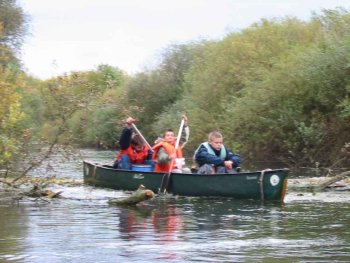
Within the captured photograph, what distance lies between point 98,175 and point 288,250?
11076 mm

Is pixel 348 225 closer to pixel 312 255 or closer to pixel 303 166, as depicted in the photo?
pixel 312 255

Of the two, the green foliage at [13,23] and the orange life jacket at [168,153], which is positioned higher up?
the green foliage at [13,23]

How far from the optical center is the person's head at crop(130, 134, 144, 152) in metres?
21.4

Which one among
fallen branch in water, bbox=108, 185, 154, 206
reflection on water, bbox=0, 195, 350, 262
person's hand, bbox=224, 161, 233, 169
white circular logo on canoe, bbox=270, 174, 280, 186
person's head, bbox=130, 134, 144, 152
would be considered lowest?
reflection on water, bbox=0, 195, 350, 262

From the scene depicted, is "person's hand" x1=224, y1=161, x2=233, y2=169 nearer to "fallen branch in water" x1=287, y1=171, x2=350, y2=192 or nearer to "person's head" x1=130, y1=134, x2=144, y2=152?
"fallen branch in water" x1=287, y1=171, x2=350, y2=192

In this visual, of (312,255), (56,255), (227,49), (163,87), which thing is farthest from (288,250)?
(163,87)

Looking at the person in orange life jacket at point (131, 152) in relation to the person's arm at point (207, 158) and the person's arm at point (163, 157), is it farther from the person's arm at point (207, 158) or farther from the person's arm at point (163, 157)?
the person's arm at point (207, 158)

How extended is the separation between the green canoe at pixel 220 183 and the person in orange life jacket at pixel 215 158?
0.38m

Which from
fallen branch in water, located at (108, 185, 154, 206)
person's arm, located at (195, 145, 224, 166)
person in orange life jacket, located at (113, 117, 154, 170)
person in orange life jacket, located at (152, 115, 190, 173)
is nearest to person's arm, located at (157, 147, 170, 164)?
person in orange life jacket, located at (152, 115, 190, 173)

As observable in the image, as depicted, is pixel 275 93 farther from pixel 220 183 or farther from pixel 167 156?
pixel 220 183

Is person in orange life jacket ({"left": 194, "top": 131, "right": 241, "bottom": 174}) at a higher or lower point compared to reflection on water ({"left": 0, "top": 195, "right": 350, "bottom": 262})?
higher

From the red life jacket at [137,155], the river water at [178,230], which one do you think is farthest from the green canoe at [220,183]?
the red life jacket at [137,155]

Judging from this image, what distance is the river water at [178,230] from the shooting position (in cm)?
1053

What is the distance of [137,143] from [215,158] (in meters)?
3.57
